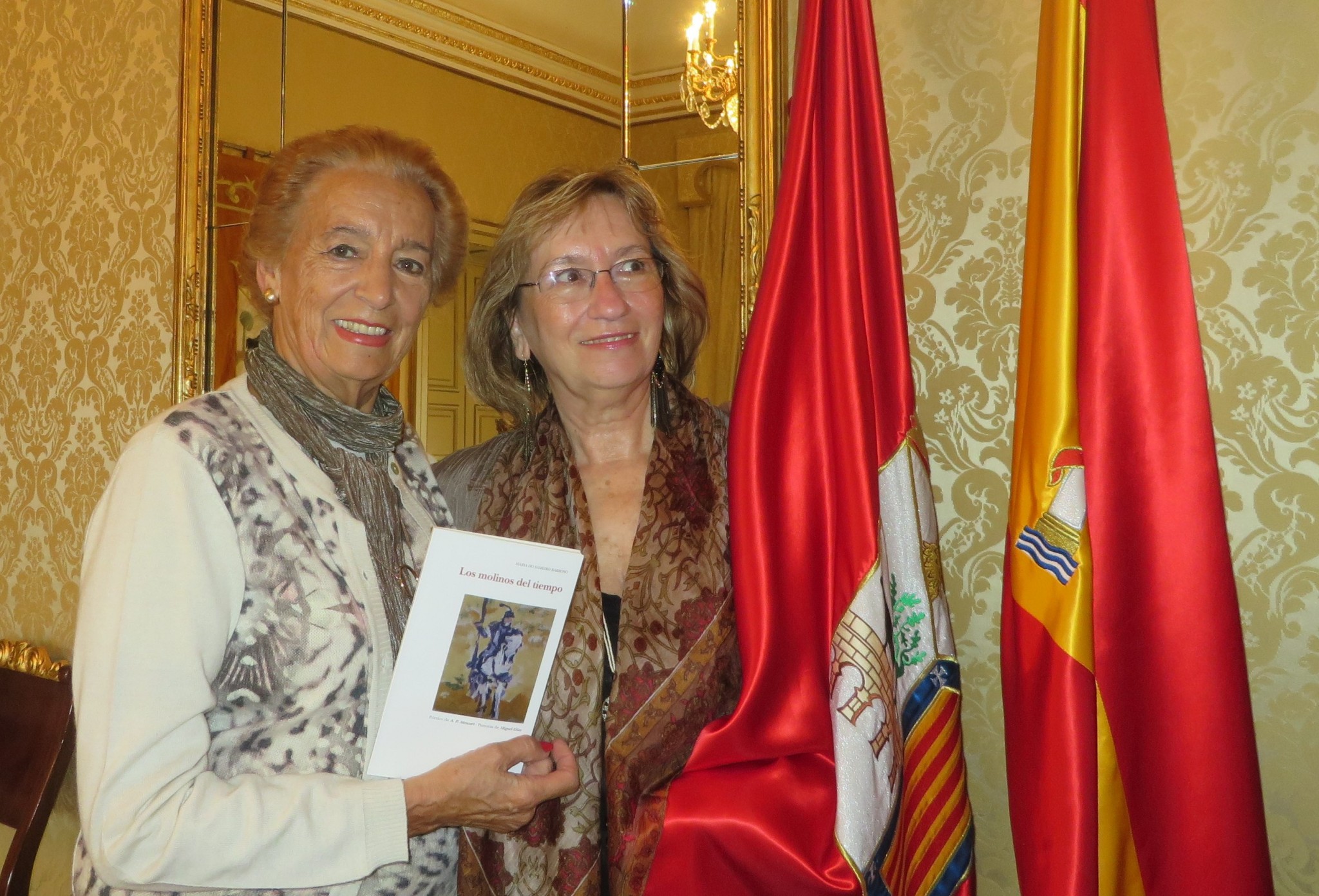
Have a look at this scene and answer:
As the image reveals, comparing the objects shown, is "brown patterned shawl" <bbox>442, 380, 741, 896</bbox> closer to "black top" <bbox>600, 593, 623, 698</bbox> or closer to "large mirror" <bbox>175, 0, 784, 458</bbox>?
"black top" <bbox>600, 593, 623, 698</bbox>

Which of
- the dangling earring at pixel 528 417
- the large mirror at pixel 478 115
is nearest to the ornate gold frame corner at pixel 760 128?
the large mirror at pixel 478 115

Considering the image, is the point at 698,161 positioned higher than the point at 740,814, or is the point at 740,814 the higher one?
the point at 698,161

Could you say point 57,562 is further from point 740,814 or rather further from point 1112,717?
point 1112,717

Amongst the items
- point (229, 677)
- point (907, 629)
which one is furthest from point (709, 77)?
point (229, 677)

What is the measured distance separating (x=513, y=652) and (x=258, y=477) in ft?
1.44

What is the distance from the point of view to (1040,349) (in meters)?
1.64

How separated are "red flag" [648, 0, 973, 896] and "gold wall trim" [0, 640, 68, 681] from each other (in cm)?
204

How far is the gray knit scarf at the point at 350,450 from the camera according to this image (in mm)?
1656

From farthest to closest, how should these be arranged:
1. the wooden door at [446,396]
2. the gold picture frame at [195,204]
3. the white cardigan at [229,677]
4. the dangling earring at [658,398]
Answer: the gold picture frame at [195,204] < the wooden door at [446,396] < the dangling earring at [658,398] < the white cardigan at [229,677]

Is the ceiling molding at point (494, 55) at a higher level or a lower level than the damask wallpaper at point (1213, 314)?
higher

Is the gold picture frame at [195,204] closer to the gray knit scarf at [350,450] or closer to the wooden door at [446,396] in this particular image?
the wooden door at [446,396]

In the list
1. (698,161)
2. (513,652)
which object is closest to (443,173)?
(698,161)

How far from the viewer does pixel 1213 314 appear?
1.83 m

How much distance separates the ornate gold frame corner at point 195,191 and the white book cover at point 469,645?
1.67 m
